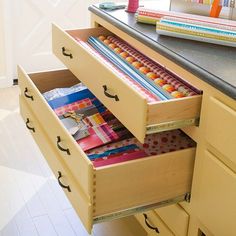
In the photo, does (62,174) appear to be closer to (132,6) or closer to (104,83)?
(104,83)

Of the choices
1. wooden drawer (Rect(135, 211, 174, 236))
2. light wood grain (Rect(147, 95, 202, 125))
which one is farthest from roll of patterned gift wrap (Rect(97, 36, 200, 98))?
wooden drawer (Rect(135, 211, 174, 236))

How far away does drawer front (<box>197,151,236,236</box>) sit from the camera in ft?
Result: 4.03

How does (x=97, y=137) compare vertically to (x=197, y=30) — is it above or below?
below

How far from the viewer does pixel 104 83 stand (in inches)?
58.4

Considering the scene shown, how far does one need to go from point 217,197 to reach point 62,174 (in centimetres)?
54

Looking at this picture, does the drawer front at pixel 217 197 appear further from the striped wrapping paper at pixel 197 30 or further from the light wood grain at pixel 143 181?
the striped wrapping paper at pixel 197 30

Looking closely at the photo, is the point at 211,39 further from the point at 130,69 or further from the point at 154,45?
the point at 130,69

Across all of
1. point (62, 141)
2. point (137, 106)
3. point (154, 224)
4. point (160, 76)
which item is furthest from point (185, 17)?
point (154, 224)

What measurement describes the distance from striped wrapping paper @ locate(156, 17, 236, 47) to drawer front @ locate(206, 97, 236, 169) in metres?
0.31

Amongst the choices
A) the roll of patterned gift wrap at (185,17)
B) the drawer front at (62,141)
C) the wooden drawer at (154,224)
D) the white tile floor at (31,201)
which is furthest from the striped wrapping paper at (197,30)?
the white tile floor at (31,201)

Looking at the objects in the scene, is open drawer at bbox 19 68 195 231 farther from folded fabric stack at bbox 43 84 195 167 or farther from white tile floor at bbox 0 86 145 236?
white tile floor at bbox 0 86 145 236

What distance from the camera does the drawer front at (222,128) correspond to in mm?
1169

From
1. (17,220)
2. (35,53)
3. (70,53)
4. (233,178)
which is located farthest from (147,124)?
(35,53)

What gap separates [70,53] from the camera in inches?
70.1
